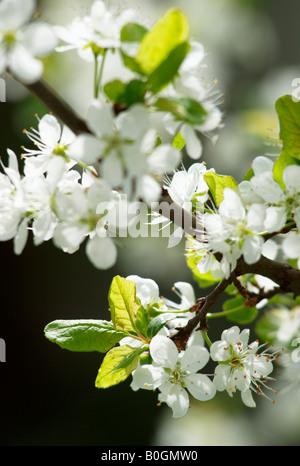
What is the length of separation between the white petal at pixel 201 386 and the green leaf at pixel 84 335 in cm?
10

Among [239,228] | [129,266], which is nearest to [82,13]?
[239,228]

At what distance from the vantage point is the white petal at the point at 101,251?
532 millimetres

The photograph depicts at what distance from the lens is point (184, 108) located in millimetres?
501

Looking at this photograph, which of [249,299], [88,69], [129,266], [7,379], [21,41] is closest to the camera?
[21,41]

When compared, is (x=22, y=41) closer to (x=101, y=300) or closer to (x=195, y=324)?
(x=195, y=324)

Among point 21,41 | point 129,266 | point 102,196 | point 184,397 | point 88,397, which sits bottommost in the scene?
point 88,397

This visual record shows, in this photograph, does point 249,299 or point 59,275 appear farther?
point 59,275

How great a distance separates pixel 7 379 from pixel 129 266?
0.78 meters

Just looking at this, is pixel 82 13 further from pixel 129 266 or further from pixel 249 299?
pixel 129 266

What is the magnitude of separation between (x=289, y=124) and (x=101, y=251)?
0.85ft

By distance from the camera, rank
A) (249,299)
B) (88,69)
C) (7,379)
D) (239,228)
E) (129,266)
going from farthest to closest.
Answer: (7,379) < (129,266) < (88,69) < (249,299) < (239,228)

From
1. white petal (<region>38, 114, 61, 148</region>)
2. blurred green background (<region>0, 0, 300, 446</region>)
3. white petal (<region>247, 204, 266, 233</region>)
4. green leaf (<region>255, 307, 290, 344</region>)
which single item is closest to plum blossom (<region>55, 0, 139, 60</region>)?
white petal (<region>38, 114, 61, 148</region>)

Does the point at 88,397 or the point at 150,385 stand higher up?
the point at 150,385

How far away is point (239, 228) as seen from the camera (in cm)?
59
